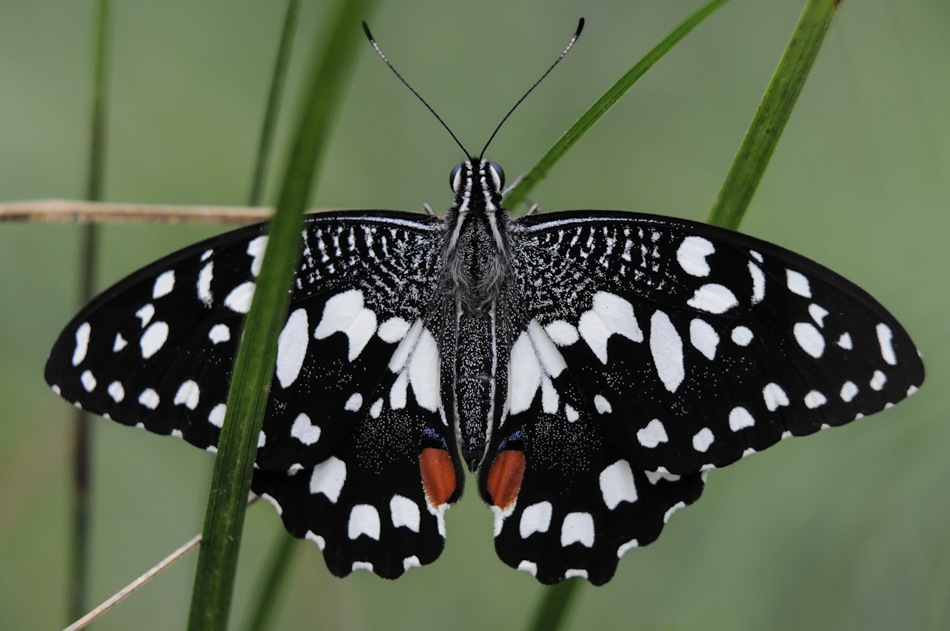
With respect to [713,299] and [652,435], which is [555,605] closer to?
[652,435]

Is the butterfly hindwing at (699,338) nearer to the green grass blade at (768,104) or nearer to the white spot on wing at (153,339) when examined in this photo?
the green grass blade at (768,104)

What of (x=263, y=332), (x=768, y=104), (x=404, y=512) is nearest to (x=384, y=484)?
(x=404, y=512)

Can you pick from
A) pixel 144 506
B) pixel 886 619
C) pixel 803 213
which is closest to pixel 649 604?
pixel 886 619

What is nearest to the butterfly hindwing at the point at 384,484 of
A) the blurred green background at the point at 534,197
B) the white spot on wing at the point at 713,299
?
the blurred green background at the point at 534,197

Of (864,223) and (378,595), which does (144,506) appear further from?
(864,223)

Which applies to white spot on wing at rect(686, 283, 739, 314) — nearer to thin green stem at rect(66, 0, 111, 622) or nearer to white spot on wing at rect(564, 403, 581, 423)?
white spot on wing at rect(564, 403, 581, 423)

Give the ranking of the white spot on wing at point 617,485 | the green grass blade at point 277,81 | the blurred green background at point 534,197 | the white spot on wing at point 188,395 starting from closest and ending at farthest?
1. the green grass blade at point 277,81
2. the white spot on wing at point 188,395
3. the white spot on wing at point 617,485
4. the blurred green background at point 534,197
